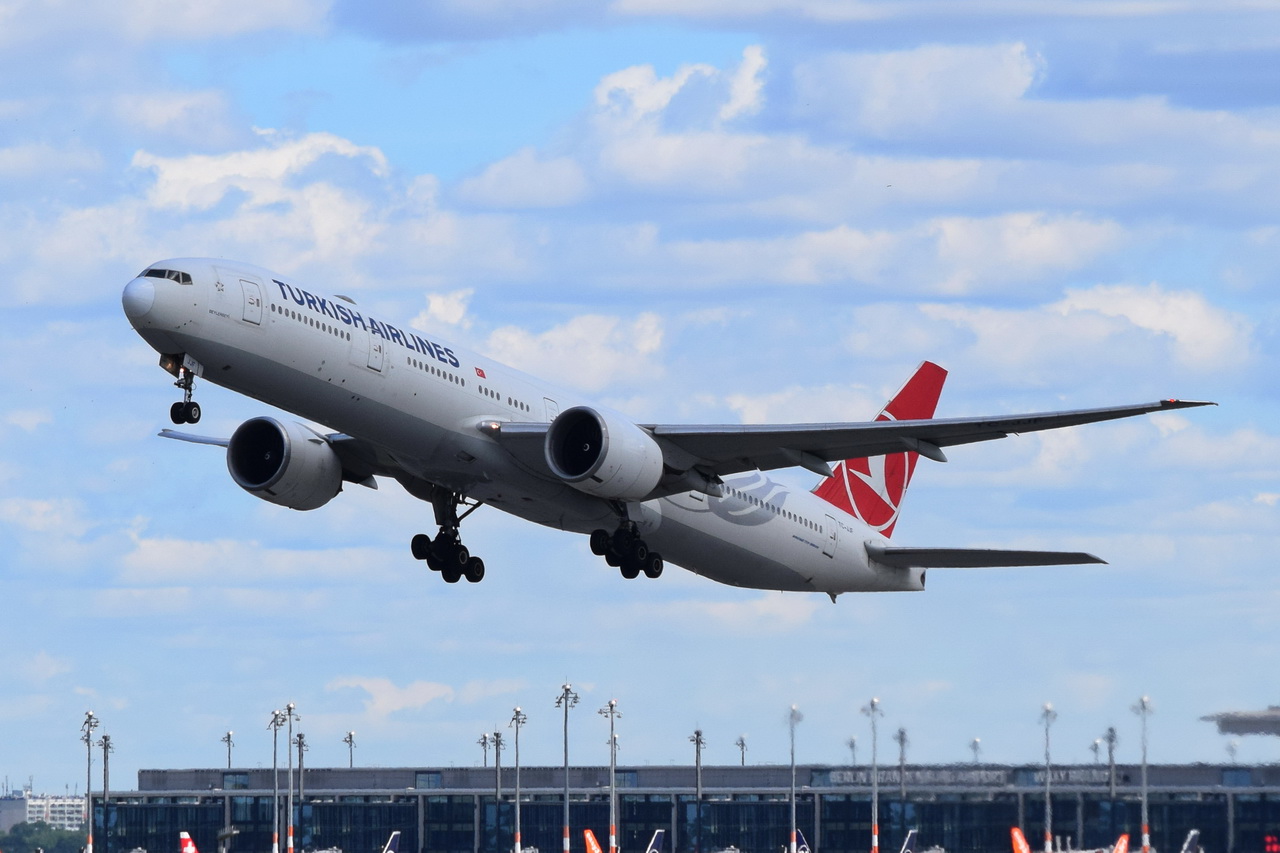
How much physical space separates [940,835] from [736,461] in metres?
34.2

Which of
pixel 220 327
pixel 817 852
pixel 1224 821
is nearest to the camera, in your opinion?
pixel 220 327

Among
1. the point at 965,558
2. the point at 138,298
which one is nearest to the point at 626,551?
the point at 965,558

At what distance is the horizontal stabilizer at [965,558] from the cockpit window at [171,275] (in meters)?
23.5

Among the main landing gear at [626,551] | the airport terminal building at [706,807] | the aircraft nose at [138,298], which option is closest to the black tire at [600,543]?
the main landing gear at [626,551]

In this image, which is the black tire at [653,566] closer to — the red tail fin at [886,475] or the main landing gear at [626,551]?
the main landing gear at [626,551]

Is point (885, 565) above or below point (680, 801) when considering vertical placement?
above

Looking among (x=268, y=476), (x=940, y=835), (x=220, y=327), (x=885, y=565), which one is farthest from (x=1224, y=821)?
(x=220, y=327)

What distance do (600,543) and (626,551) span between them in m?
0.76

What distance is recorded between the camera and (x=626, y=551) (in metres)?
54.0

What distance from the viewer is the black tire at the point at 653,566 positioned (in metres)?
54.8

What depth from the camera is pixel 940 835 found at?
8375 centimetres

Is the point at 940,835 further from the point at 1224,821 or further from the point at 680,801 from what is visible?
the point at 680,801

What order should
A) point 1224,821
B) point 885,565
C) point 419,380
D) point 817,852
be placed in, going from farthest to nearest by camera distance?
point 817,852
point 1224,821
point 885,565
point 419,380

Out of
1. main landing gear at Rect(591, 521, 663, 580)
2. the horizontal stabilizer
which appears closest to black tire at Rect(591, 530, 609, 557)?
main landing gear at Rect(591, 521, 663, 580)
